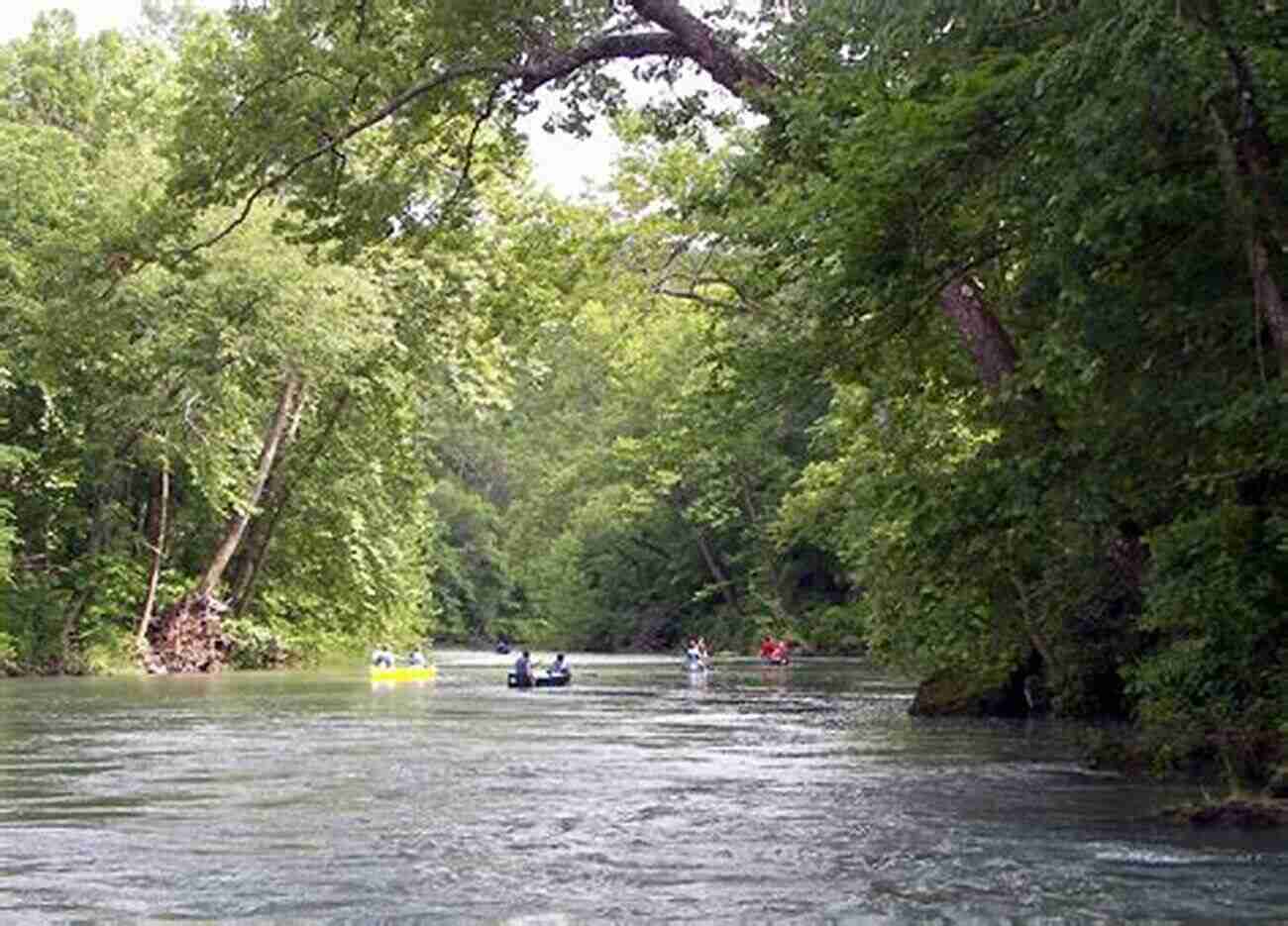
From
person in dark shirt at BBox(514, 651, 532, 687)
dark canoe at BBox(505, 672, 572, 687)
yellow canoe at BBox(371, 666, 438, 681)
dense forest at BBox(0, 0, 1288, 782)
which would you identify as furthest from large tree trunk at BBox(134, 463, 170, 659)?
person in dark shirt at BBox(514, 651, 532, 687)

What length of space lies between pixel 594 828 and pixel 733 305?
16.8 m

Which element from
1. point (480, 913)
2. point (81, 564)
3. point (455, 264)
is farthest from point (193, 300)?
point (480, 913)

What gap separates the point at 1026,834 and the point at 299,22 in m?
13.1

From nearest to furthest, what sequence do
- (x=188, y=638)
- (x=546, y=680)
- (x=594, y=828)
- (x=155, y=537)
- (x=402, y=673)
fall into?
(x=594, y=828) → (x=546, y=680) → (x=402, y=673) → (x=188, y=638) → (x=155, y=537)

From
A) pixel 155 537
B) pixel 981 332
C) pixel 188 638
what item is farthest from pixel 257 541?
pixel 981 332

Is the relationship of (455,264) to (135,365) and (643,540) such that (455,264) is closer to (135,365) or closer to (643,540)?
(135,365)

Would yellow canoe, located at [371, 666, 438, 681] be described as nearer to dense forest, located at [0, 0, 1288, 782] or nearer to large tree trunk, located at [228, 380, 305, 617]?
dense forest, located at [0, 0, 1288, 782]

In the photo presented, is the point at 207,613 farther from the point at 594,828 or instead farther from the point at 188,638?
the point at 594,828

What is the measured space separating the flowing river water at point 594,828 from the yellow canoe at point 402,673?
12.6 m

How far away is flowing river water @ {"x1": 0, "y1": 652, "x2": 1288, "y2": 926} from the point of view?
31.8ft

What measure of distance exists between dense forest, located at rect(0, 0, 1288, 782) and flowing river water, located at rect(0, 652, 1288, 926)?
191 cm

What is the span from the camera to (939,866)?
11.1 meters

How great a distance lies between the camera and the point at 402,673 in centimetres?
3900

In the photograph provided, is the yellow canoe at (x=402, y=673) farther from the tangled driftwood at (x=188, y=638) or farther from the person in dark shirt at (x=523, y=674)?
the tangled driftwood at (x=188, y=638)
